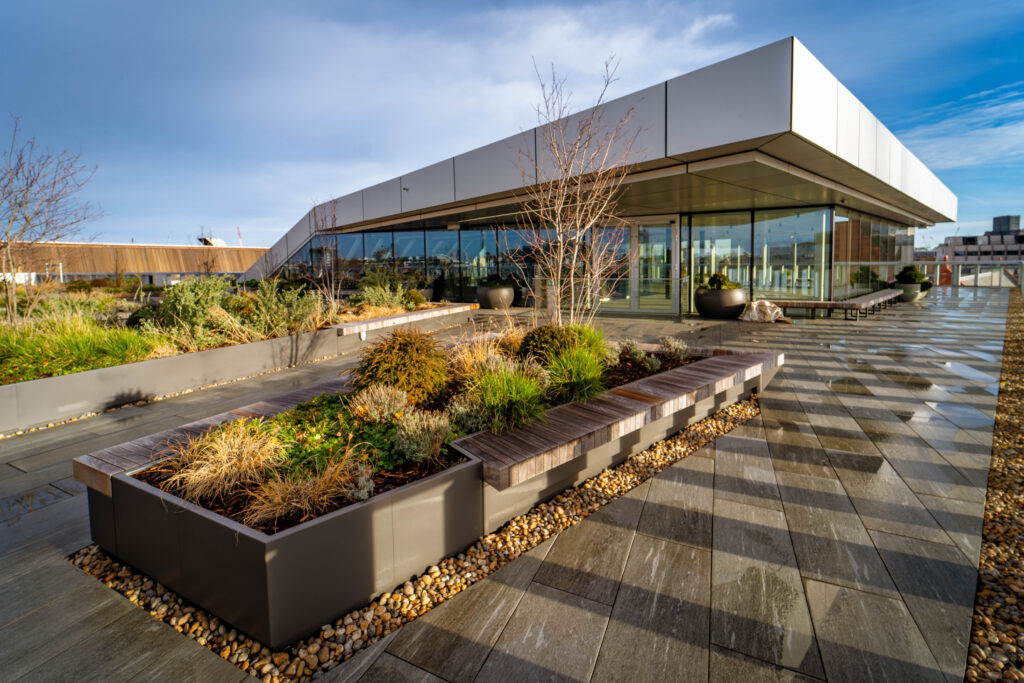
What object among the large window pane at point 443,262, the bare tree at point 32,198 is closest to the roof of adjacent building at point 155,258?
the large window pane at point 443,262

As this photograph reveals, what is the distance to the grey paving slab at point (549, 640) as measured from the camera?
175 centimetres

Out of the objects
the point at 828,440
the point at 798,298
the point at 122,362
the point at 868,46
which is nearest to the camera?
the point at 828,440

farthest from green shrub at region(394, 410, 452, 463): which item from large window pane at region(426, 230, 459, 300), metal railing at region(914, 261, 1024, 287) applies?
metal railing at region(914, 261, 1024, 287)

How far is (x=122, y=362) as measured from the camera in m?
5.75

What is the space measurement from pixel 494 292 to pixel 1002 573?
513 inches

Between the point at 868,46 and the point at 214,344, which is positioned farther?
the point at 868,46

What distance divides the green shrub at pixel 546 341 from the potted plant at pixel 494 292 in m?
10.0

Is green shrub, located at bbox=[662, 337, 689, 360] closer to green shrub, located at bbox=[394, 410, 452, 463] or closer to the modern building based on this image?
the modern building

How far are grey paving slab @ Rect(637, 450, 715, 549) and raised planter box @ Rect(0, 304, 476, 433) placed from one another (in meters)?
5.73

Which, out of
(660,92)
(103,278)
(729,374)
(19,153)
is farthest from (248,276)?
(729,374)

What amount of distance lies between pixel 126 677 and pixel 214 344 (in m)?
5.93

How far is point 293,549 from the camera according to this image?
1821 mm

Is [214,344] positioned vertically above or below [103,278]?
below

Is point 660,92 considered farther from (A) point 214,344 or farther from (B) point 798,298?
(B) point 798,298
